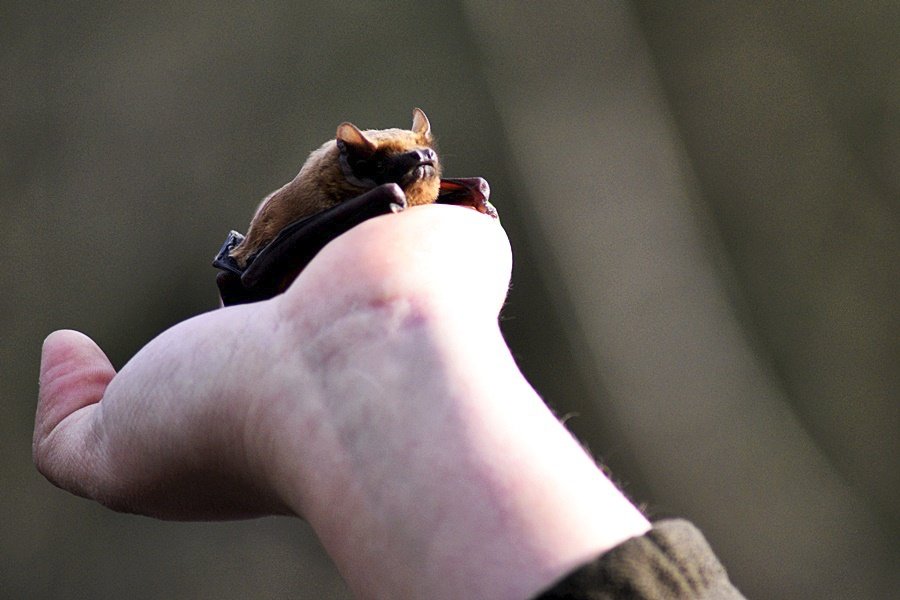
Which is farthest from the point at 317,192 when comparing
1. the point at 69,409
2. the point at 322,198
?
the point at 69,409

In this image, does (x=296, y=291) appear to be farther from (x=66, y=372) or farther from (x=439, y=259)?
(x=66, y=372)

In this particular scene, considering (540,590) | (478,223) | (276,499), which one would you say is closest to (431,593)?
(540,590)

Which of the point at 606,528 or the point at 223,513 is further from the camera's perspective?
the point at 223,513

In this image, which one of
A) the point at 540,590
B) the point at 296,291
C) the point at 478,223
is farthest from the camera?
the point at 478,223

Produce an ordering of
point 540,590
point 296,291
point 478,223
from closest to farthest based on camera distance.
Result: point 540,590
point 296,291
point 478,223

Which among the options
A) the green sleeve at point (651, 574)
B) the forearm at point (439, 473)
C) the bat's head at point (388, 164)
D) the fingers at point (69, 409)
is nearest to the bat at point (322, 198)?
the bat's head at point (388, 164)

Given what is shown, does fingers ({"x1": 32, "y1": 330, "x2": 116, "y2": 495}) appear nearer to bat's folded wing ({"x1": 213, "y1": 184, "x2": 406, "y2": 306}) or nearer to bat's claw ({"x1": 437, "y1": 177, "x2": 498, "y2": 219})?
bat's folded wing ({"x1": 213, "y1": 184, "x2": 406, "y2": 306})

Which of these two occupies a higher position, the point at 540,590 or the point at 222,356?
the point at 222,356

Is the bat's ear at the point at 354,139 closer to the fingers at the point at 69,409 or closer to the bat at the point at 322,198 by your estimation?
the bat at the point at 322,198
